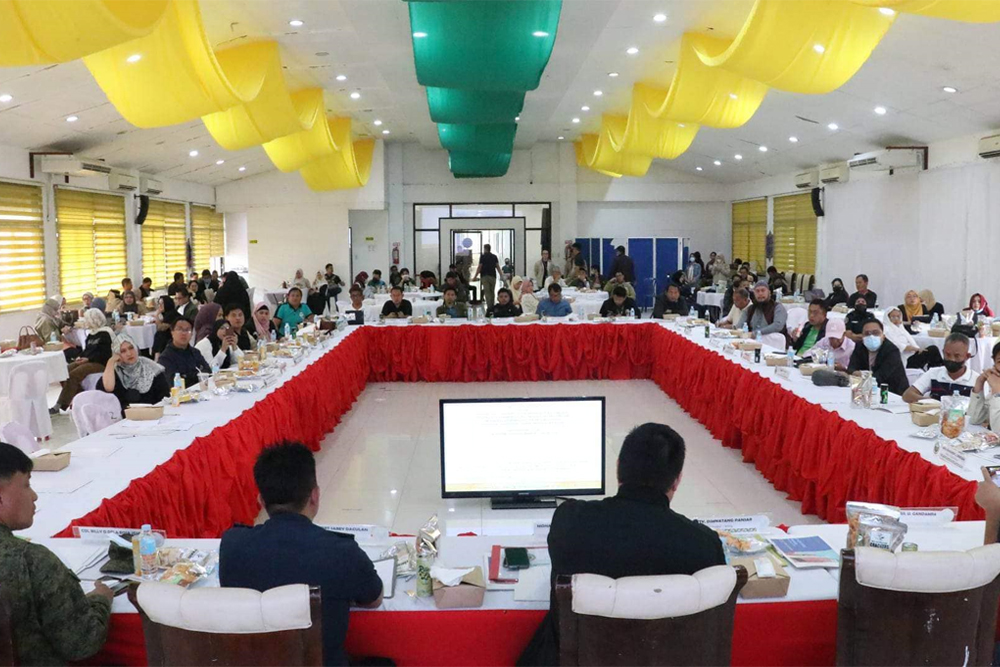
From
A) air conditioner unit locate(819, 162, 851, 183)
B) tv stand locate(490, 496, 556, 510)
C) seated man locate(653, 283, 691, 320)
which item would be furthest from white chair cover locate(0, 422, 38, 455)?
air conditioner unit locate(819, 162, 851, 183)

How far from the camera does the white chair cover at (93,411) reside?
5316 millimetres

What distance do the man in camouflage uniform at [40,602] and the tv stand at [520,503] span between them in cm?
167

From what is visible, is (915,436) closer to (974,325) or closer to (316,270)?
(974,325)

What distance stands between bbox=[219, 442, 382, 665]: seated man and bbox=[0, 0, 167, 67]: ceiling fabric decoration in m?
3.29

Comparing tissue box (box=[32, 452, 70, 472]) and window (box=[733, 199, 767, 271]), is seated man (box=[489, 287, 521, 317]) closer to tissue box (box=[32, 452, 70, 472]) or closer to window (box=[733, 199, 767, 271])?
tissue box (box=[32, 452, 70, 472])

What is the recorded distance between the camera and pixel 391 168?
21859 mm

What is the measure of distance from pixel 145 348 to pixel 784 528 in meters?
9.70

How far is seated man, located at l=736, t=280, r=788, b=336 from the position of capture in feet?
29.7

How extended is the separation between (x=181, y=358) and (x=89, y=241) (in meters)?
8.94

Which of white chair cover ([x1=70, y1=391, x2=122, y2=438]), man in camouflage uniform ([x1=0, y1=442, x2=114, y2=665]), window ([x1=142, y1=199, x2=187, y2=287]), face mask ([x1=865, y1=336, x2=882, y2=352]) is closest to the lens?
man in camouflage uniform ([x1=0, y1=442, x2=114, y2=665])

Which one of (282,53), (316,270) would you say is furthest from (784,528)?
(316,270)

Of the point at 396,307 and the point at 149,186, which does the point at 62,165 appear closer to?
the point at 149,186

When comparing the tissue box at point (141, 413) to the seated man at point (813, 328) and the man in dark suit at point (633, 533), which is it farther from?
the seated man at point (813, 328)

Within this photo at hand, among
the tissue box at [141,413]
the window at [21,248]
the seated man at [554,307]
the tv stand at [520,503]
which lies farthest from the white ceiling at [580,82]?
the tv stand at [520,503]
